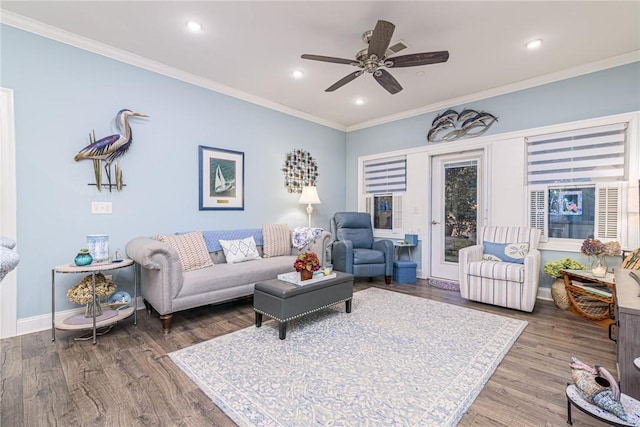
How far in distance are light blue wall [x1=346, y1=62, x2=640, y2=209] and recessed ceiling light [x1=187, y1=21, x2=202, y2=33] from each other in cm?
345

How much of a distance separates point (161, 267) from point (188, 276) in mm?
302

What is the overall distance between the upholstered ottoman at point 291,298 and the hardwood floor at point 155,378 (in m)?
0.47

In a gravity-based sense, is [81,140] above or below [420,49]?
below

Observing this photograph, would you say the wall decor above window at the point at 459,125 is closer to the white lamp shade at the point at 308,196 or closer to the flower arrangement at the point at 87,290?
the white lamp shade at the point at 308,196

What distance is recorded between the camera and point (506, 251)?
350 cm

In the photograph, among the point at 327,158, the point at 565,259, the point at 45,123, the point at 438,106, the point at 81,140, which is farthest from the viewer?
the point at 327,158

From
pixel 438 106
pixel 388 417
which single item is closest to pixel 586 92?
pixel 438 106

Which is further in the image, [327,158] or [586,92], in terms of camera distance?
[327,158]

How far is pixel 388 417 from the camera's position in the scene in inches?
60.1

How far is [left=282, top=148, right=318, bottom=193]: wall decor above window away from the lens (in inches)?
187

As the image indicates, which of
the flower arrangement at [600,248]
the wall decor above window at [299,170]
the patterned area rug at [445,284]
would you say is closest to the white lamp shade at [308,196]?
the wall decor above window at [299,170]

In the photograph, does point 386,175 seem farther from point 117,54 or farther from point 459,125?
point 117,54

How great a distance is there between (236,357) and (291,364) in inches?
17.1

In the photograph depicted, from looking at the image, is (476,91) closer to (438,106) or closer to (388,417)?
(438,106)
